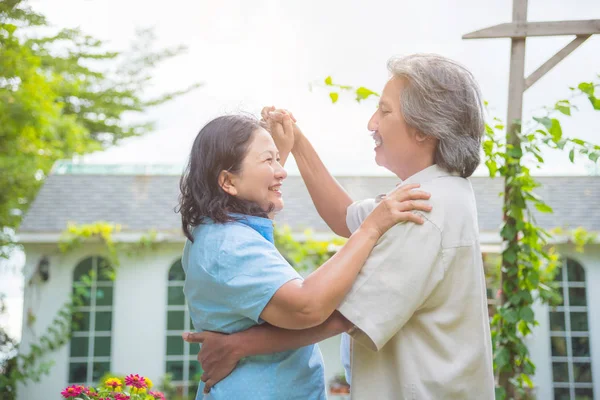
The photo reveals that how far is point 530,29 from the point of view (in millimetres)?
3650

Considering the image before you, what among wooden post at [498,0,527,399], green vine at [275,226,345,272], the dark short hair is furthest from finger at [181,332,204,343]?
green vine at [275,226,345,272]

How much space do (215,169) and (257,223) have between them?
21 centimetres

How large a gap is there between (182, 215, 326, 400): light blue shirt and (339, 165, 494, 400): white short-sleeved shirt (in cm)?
17

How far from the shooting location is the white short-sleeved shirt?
1607 mm

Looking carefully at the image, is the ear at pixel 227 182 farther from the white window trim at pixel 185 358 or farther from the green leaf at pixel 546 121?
the white window trim at pixel 185 358

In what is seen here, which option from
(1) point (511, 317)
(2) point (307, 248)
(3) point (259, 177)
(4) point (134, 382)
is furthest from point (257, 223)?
(2) point (307, 248)

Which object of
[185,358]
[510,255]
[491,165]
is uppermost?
[491,165]

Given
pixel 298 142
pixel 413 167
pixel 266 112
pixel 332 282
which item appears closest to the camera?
pixel 332 282

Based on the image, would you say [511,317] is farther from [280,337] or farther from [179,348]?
[179,348]

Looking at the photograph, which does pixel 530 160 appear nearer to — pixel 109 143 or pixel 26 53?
pixel 26 53

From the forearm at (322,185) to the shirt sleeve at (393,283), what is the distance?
→ 78cm

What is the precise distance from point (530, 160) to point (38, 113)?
837cm

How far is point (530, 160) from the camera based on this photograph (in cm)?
362

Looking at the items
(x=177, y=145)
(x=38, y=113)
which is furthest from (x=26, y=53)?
(x=177, y=145)
